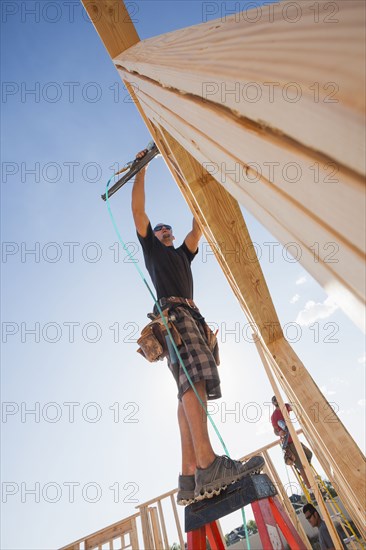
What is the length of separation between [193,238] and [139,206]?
Answer: 512mm

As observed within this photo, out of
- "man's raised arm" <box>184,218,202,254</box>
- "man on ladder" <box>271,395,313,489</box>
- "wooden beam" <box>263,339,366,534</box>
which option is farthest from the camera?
"man on ladder" <box>271,395,313,489</box>

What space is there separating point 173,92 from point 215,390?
1532mm

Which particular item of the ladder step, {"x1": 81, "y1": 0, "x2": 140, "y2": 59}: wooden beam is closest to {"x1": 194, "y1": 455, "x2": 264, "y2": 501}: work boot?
the ladder step

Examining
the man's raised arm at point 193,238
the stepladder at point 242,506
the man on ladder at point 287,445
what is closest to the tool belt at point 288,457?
the man on ladder at point 287,445

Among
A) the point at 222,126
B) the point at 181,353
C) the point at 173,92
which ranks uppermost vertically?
the point at 181,353

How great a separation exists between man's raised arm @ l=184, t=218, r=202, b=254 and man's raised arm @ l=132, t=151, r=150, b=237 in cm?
41

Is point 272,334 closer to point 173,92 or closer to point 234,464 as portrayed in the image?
point 234,464

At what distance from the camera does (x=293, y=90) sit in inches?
9.7

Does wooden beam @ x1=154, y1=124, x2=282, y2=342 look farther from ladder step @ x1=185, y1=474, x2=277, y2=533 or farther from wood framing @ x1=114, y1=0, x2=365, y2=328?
wood framing @ x1=114, y1=0, x2=365, y2=328

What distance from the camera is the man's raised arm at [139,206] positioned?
2.17 meters

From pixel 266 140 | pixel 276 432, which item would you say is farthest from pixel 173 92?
pixel 276 432

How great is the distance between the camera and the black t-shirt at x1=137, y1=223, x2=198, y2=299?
2109 mm

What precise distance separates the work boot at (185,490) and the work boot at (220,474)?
0.13 metres

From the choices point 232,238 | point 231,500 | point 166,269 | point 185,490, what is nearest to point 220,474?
point 231,500
